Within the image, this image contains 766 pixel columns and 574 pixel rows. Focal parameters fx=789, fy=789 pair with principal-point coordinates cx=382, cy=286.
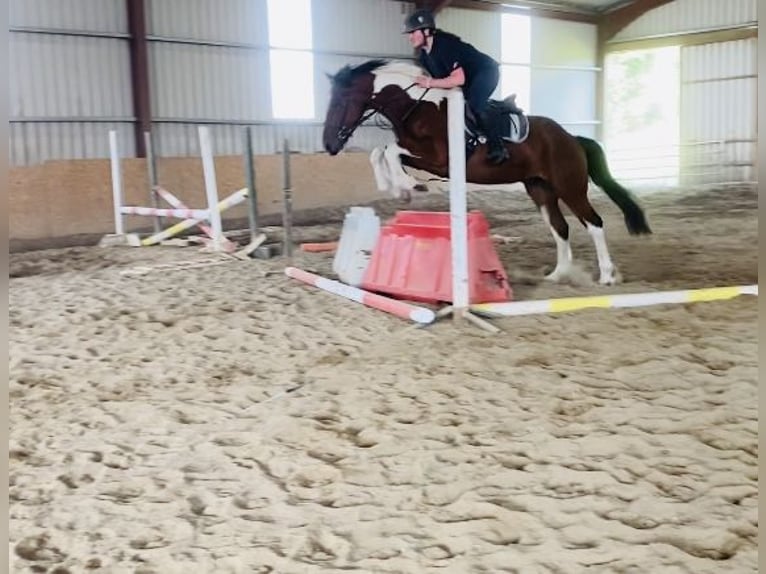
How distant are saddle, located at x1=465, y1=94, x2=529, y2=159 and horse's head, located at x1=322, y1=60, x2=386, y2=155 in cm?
62

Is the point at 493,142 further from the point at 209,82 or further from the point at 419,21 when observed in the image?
the point at 209,82

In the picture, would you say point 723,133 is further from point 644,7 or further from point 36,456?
point 36,456

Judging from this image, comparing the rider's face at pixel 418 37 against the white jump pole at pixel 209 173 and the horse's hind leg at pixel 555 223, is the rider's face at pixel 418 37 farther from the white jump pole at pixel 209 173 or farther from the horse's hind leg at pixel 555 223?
the white jump pole at pixel 209 173

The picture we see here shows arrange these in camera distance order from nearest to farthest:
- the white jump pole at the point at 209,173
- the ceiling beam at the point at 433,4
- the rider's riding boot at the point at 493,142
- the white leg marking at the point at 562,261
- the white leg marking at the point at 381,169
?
the rider's riding boot at the point at 493,142 < the white leg marking at the point at 381,169 < the white leg marking at the point at 562,261 < the white jump pole at the point at 209,173 < the ceiling beam at the point at 433,4

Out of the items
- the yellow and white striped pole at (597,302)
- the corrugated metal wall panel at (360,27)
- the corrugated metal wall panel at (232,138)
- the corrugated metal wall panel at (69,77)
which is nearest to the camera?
the yellow and white striped pole at (597,302)

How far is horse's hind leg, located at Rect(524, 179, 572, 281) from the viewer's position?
188 inches

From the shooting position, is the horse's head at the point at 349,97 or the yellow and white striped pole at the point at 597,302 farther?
the horse's head at the point at 349,97

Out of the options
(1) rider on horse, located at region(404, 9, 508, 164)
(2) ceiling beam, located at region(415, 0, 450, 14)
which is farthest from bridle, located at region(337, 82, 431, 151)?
(2) ceiling beam, located at region(415, 0, 450, 14)

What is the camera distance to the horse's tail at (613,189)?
506cm

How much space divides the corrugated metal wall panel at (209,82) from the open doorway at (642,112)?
7270 mm

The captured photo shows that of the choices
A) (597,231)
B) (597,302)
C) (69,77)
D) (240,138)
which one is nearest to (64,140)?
(69,77)

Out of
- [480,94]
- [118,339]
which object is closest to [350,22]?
[480,94]

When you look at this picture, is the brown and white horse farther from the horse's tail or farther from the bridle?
the horse's tail

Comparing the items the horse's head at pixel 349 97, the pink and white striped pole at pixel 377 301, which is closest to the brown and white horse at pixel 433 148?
the horse's head at pixel 349 97
